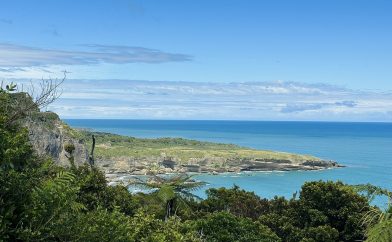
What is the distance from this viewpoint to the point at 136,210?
2112 centimetres

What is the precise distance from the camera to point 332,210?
24062 mm

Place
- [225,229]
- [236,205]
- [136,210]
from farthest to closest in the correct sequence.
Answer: [236,205]
[136,210]
[225,229]

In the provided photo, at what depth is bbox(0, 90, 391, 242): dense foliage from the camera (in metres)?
7.52

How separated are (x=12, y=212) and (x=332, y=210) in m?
19.3

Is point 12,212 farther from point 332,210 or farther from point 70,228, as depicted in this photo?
point 332,210

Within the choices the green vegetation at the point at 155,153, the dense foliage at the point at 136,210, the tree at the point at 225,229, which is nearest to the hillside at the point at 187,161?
the green vegetation at the point at 155,153

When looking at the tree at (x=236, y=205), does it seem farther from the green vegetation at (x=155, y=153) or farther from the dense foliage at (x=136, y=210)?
the green vegetation at (x=155, y=153)

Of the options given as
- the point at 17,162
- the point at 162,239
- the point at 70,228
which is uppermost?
the point at 17,162

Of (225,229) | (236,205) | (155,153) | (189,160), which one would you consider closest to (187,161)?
(189,160)

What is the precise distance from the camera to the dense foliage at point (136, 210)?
7.52 m

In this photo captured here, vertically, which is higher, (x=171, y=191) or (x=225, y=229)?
(x=171, y=191)

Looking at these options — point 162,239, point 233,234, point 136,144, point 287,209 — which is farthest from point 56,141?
point 136,144

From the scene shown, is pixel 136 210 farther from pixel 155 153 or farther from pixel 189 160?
pixel 155 153

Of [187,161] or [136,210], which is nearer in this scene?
[136,210]
